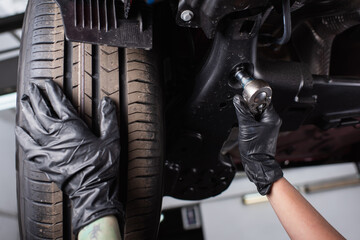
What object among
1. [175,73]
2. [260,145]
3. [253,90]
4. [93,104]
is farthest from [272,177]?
[93,104]

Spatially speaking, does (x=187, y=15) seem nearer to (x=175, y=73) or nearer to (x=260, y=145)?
(x=175, y=73)

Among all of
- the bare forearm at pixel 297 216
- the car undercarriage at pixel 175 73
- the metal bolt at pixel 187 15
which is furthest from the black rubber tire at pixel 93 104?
the bare forearm at pixel 297 216

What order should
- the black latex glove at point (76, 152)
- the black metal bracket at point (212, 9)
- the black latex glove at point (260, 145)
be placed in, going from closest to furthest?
1. the black metal bracket at point (212, 9)
2. the black latex glove at point (76, 152)
3. the black latex glove at point (260, 145)

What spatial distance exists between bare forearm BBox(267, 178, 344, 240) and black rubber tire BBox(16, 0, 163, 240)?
33 cm

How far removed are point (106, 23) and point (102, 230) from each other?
46 cm

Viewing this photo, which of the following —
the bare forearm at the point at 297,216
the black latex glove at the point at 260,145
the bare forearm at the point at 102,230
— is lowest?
the bare forearm at the point at 297,216

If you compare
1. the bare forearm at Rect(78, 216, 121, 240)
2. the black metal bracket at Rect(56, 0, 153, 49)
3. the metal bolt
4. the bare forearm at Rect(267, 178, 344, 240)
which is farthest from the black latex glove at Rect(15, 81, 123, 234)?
the bare forearm at Rect(267, 178, 344, 240)

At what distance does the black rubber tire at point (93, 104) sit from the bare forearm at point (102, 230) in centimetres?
7

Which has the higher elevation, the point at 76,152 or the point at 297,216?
the point at 76,152

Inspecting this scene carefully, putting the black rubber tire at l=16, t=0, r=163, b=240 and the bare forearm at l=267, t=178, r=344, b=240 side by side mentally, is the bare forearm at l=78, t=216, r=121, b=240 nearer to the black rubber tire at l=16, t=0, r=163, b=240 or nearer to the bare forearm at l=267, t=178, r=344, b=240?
the black rubber tire at l=16, t=0, r=163, b=240

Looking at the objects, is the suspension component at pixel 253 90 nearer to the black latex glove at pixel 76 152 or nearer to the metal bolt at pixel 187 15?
the metal bolt at pixel 187 15

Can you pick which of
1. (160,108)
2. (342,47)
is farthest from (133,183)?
(342,47)

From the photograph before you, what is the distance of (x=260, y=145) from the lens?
86 centimetres

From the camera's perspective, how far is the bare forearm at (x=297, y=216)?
0.72 metres
